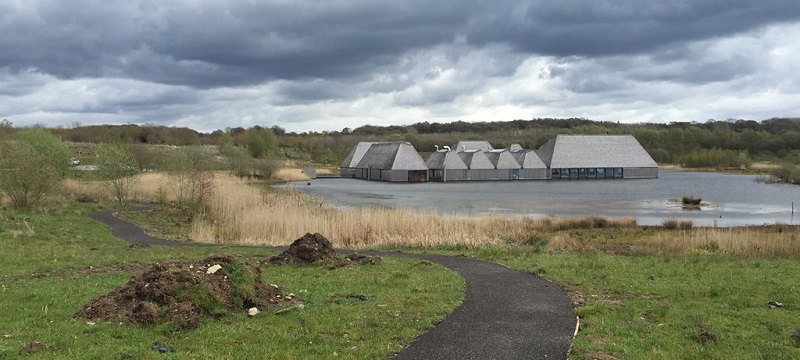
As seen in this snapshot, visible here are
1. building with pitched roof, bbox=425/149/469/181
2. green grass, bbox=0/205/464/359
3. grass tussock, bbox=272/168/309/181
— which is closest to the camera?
green grass, bbox=0/205/464/359

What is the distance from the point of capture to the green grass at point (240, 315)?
22.9ft

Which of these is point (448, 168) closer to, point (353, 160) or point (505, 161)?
point (505, 161)

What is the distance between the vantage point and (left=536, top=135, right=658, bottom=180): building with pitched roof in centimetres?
8106

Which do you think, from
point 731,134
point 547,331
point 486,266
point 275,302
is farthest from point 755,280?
point 731,134

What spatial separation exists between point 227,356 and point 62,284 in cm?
572

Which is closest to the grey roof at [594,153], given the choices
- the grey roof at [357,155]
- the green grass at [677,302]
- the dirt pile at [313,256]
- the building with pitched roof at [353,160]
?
the grey roof at [357,155]

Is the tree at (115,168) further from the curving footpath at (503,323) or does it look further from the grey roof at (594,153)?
the grey roof at (594,153)

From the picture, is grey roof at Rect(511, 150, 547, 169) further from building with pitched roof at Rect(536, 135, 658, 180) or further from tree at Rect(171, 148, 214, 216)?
tree at Rect(171, 148, 214, 216)

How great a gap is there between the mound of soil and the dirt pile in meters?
3.78

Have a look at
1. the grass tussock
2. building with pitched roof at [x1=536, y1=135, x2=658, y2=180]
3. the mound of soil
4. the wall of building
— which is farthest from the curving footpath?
the wall of building

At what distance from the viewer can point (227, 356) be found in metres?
6.76

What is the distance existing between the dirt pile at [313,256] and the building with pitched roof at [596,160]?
7008cm

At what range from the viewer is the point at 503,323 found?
8617 mm

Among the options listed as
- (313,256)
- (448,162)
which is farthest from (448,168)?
(313,256)
